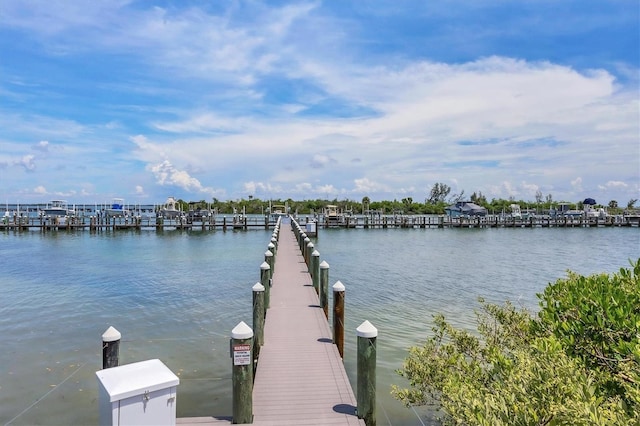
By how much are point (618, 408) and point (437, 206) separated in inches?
4284

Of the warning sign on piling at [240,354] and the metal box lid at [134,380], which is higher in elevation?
the metal box lid at [134,380]

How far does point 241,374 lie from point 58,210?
78.2 metres

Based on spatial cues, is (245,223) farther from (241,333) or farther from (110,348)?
(241,333)

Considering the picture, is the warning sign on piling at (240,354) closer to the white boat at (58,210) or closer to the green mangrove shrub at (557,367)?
the green mangrove shrub at (557,367)

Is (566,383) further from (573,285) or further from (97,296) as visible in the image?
(97,296)

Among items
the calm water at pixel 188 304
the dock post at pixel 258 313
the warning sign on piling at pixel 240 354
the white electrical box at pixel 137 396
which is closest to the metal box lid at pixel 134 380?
the white electrical box at pixel 137 396

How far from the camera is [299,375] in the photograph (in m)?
7.01

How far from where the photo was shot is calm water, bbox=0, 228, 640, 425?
329 inches

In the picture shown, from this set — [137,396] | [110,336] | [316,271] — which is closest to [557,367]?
[137,396]

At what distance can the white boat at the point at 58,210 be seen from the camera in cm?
7035

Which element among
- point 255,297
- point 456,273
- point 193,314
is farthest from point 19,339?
point 456,273

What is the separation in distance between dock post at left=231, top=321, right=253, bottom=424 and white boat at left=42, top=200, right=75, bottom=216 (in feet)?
243

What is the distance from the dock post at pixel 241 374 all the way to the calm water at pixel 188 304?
Answer: 7.20 ft

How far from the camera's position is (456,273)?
21594 millimetres
